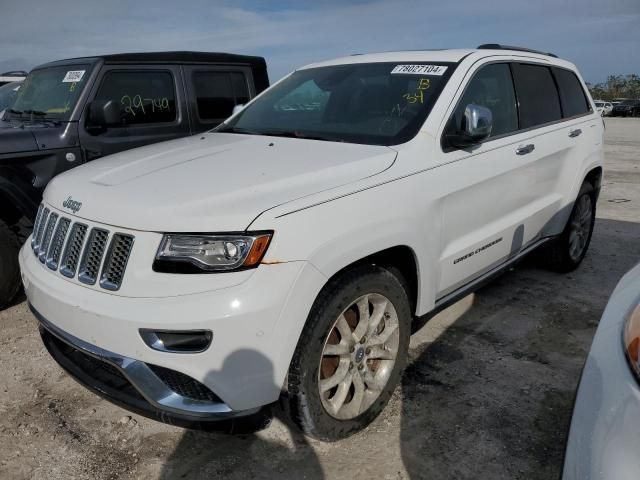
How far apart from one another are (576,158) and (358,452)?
125 inches

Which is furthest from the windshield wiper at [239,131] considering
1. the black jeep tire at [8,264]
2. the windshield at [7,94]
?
the windshield at [7,94]

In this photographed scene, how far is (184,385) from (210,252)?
0.54m

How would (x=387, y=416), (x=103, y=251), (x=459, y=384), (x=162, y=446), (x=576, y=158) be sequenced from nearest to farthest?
(x=103, y=251)
(x=162, y=446)
(x=387, y=416)
(x=459, y=384)
(x=576, y=158)

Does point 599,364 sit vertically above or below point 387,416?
above

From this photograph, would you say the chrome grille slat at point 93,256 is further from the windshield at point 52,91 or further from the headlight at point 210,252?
the windshield at point 52,91

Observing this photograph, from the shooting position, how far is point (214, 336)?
79.5 inches

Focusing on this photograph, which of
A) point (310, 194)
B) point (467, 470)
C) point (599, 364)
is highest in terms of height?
point (310, 194)

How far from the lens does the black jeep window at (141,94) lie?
15.2 ft

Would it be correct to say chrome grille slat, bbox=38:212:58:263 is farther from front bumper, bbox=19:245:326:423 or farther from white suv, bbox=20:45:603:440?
front bumper, bbox=19:245:326:423

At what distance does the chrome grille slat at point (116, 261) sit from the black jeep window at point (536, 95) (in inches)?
110

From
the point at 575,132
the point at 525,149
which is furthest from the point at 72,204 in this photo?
the point at 575,132

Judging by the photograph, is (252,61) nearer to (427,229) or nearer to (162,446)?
(427,229)

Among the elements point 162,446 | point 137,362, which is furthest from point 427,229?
point 162,446

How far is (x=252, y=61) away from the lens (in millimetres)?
5684
